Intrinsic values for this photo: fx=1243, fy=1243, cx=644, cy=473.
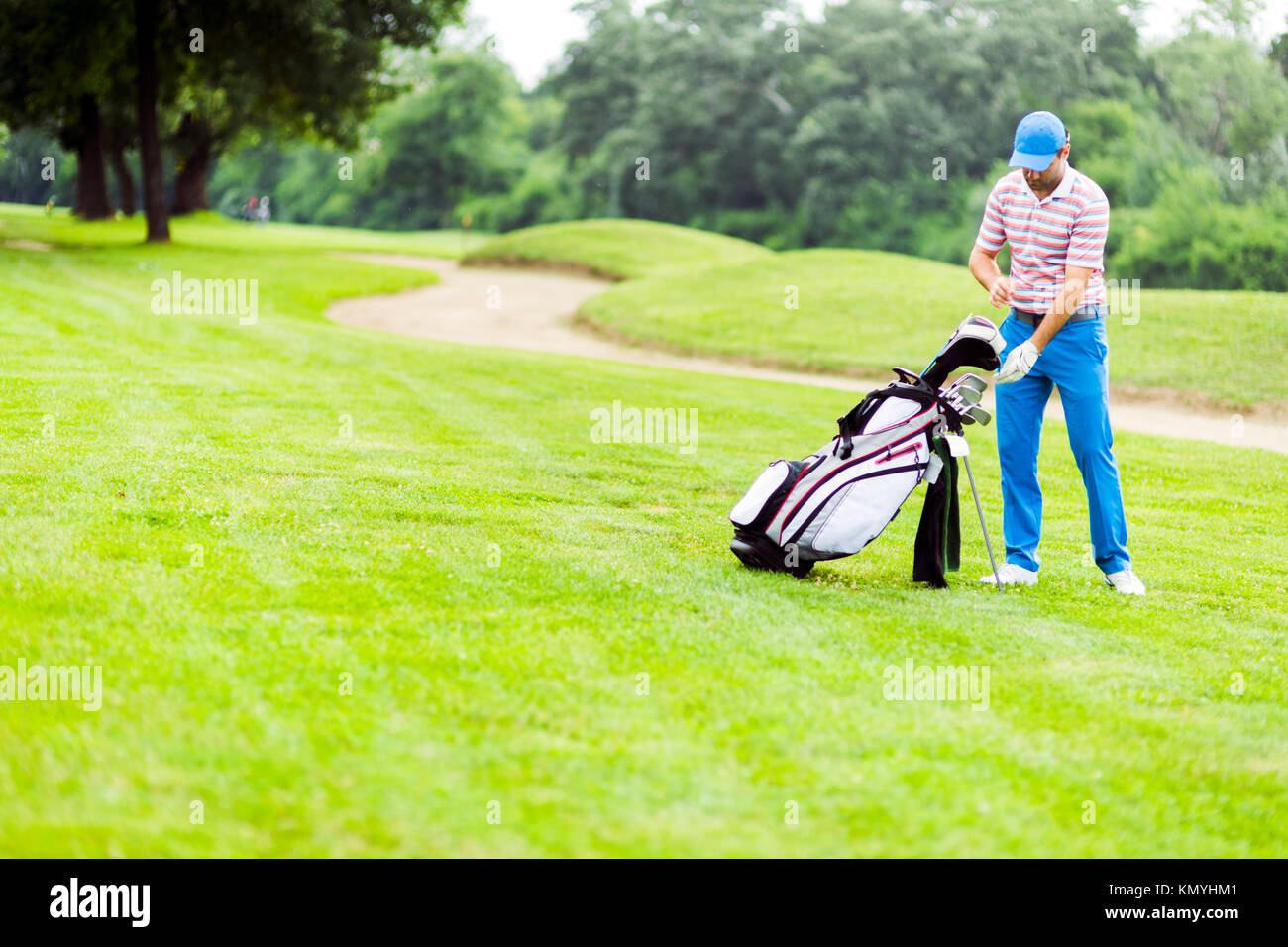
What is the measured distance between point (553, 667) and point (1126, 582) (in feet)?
10.8

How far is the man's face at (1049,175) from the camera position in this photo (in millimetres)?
5797

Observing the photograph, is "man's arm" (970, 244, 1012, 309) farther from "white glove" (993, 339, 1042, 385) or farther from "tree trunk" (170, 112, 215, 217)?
"tree trunk" (170, 112, 215, 217)

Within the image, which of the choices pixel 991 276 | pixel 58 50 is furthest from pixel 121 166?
pixel 991 276

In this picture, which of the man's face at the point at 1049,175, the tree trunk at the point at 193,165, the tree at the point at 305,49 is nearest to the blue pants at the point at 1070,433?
the man's face at the point at 1049,175

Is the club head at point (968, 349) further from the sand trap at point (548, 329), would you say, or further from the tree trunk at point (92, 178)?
the tree trunk at point (92, 178)

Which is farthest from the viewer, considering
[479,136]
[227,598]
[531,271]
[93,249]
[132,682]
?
[479,136]

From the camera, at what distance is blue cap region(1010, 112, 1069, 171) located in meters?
5.71

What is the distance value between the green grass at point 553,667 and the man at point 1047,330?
0.34 m

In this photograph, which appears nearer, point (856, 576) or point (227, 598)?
point (227, 598)

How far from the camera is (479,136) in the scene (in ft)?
275
